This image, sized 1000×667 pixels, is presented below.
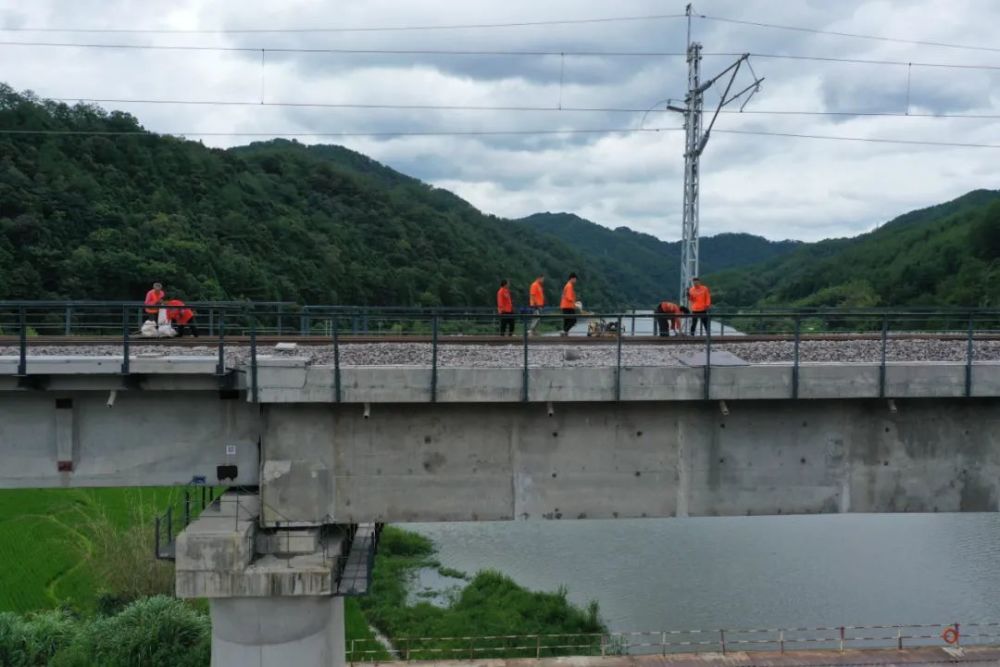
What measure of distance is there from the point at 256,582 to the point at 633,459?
221 inches

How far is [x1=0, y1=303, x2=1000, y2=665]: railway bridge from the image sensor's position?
9.86 metres

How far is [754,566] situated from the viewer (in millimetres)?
29172

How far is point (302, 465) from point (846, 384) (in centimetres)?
777

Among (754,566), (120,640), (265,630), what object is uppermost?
(265,630)

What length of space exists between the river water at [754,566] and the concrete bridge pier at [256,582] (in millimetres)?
16563

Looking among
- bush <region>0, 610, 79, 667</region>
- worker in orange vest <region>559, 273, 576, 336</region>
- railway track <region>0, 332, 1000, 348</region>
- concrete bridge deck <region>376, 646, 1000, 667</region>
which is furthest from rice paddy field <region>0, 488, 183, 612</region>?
worker in orange vest <region>559, 273, 576, 336</region>

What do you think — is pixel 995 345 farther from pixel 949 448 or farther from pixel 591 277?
pixel 591 277

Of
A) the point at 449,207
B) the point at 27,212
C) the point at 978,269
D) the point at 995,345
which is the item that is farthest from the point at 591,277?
the point at 995,345

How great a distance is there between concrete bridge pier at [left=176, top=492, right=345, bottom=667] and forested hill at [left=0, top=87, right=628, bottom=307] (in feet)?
53.3

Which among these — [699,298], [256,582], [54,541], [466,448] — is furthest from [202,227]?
[466,448]

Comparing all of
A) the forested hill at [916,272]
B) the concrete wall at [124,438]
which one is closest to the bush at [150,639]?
the concrete wall at [124,438]

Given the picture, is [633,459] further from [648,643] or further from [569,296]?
[648,643]

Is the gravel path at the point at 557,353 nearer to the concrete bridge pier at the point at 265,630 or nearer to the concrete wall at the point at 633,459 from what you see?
the concrete wall at the point at 633,459

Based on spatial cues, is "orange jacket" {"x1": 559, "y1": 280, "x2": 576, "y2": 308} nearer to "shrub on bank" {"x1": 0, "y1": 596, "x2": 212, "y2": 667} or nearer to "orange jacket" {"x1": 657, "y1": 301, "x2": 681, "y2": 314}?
"orange jacket" {"x1": 657, "y1": 301, "x2": 681, "y2": 314}
